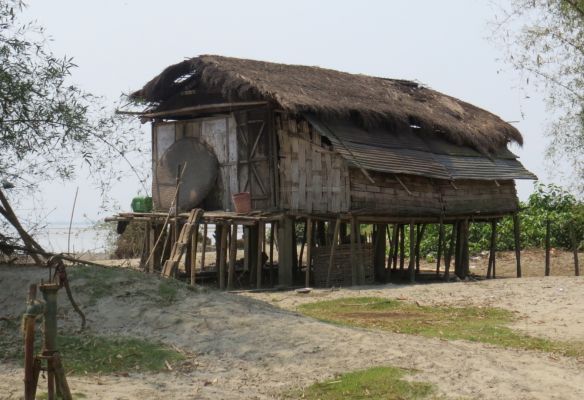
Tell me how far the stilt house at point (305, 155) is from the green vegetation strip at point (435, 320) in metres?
3.93

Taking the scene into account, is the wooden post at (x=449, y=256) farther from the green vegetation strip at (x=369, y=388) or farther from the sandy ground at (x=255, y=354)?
the green vegetation strip at (x=369, y=388)

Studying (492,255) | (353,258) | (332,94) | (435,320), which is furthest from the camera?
(492,255)

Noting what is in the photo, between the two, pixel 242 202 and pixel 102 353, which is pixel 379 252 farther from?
pixel 102 353

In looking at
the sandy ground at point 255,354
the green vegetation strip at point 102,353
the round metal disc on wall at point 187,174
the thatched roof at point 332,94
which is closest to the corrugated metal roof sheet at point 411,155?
the thatched roof at point 332,94

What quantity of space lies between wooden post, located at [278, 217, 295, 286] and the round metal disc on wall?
6.84 ft

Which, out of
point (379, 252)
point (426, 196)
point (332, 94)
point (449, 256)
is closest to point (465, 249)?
point (449, 256)

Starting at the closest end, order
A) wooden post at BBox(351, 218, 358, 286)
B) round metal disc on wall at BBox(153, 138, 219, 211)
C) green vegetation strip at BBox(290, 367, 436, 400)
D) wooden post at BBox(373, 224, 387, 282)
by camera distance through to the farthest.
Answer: green vegetation strip at BBox(290, 367, 436, 400), wooden post at BBox(351, 218, 358, 286), round metal disc on wall at BBox(153, 138, 219, 211), wooden post at BBox(373, 224, 387, 282)

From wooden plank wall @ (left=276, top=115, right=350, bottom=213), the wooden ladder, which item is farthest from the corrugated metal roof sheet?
the wooden ladder

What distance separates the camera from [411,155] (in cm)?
2098

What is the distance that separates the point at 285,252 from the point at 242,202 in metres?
1.48

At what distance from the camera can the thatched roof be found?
18.8 m

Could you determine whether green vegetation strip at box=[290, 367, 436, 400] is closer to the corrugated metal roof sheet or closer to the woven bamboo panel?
the corrugated metal roof sheet

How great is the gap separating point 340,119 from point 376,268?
446cm

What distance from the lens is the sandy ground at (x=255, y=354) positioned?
25.8ft
